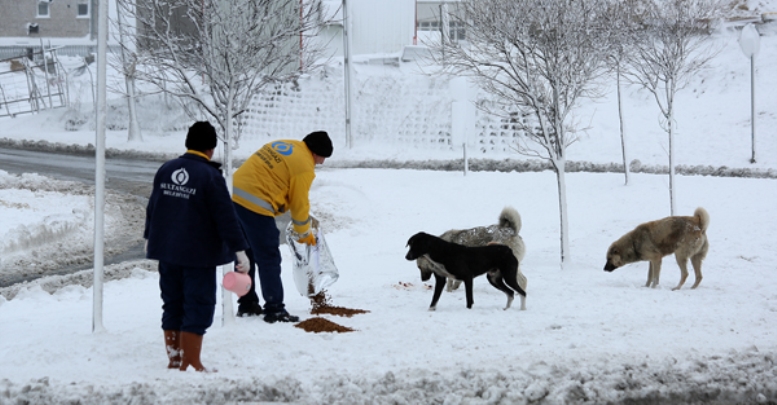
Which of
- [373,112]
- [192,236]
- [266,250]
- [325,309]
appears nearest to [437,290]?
[325,309]

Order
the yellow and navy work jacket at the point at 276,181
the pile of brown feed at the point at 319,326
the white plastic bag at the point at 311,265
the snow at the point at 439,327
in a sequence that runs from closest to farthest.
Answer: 1. the snow at the point at 439,327
2. the pile of brown feed at the point at 319,326
3. the yellow and navy work jacket at the point at 276,181
4. the white plastic bag at the point at 311,265

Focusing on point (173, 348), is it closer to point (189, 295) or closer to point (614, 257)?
point (189, 295)

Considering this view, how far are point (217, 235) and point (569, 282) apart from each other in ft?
20.7

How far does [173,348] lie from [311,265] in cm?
241

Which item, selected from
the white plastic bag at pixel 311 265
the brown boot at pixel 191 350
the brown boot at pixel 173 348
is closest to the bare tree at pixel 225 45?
the white plastic bag at pixel 311 265

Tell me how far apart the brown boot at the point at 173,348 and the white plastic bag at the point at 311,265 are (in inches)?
87.1

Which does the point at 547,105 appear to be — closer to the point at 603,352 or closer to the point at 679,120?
the point at 603,352

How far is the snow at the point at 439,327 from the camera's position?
5.28 m

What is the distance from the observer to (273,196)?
23.8 feet

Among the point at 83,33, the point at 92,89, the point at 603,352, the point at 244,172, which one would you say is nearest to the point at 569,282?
the point at 603,352

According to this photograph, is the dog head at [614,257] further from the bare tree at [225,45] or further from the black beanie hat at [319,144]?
the bare tree at [225,45]

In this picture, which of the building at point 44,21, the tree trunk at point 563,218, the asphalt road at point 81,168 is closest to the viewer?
the tree trunk at point 563,218

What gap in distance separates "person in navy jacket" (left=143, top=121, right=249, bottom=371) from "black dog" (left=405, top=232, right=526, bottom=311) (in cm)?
288

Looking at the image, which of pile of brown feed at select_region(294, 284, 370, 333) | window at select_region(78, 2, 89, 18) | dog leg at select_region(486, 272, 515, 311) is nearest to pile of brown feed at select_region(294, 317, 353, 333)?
pile of brown feed at select_region(294, 284, 370, 333)
